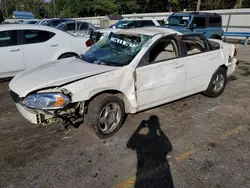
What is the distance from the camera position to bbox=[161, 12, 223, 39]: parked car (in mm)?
11133

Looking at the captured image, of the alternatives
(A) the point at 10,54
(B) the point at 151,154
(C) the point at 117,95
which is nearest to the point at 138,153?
(B) the point at 151,154

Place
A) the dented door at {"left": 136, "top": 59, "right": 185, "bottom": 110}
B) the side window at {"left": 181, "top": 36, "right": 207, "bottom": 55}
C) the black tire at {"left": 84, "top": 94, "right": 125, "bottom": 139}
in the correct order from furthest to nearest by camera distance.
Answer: the side window at {"left": 181, "top": 36, "right": 207, "bottom": 55}, the dented door at {"left": 136, "top": 59, "right": 185, "bottom": 110}, the black tire at {"left": 84, "top": 94, "right": 125, "bottom": 139}

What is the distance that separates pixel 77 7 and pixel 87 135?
170ft

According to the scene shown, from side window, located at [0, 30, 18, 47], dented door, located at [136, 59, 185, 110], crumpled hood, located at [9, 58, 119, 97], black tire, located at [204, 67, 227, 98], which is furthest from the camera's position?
side window, located at [0, 30, 18, 47]

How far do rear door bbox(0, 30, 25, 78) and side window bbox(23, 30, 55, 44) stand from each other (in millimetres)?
244

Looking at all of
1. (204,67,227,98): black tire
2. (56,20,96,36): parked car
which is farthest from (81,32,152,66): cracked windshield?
(56,20,96,36): parked car

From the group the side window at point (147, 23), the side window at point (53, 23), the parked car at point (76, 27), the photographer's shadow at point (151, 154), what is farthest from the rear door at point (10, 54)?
the side window at point (53, 23)

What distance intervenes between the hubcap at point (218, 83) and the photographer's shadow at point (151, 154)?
1.85 meters

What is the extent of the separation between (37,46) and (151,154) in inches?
179

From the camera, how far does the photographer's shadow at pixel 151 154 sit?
2488mm

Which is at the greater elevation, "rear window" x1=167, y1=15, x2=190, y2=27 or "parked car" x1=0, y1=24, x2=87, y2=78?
"rear window" x1=167, y1=15, x2=190, y2=27

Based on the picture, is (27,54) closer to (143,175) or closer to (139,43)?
(139,43)

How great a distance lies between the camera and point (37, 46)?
5.87m

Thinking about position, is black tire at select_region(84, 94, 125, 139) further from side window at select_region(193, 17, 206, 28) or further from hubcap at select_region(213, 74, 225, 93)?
side window at select_region(193, 17, 206, 28)
